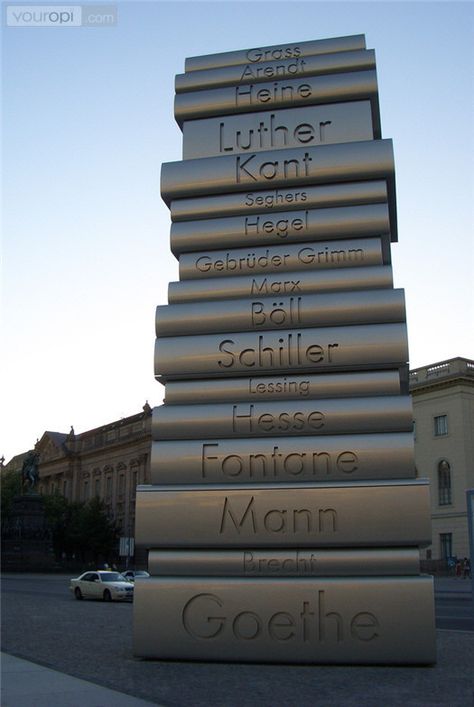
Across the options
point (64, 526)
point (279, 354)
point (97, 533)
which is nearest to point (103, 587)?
point (279, 354)

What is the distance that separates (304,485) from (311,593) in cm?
145

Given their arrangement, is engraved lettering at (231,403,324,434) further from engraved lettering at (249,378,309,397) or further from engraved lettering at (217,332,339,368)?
engraved lettering at (217,332,339,368)

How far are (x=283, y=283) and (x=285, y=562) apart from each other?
419 cm

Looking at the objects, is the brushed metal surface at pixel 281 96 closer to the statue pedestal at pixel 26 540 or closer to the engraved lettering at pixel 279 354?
the engraved lettering at pixel 279 354

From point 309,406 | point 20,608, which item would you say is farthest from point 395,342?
point 20,608

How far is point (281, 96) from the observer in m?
13.5

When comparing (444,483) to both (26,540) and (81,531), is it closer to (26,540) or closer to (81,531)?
(26,540)

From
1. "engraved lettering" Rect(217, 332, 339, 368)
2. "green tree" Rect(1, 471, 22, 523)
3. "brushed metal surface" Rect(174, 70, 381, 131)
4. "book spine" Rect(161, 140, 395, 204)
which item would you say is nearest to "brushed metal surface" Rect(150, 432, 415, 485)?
"engraved lettering" Rect(217, 332, 339, 368)

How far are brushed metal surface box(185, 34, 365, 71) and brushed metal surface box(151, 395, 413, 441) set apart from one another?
5958 millimetres

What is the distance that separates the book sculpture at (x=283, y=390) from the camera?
1116cm

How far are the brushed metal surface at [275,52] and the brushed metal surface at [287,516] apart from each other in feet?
23.7

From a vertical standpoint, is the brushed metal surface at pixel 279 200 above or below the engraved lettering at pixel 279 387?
above

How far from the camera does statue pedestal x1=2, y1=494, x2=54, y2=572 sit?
2254 inches

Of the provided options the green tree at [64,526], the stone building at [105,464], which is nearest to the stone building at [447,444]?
the stone building at [105,464]
